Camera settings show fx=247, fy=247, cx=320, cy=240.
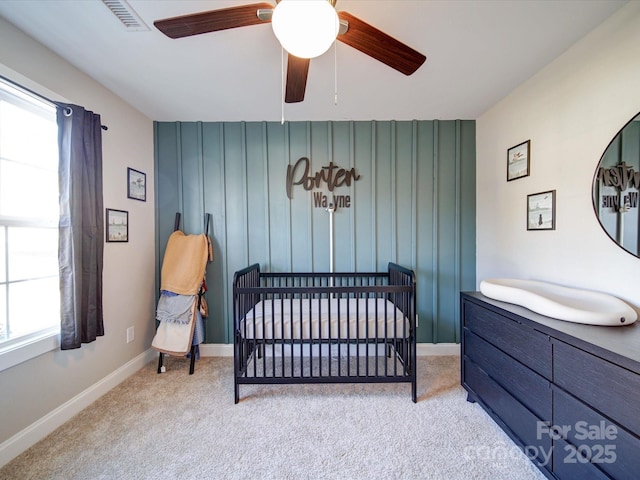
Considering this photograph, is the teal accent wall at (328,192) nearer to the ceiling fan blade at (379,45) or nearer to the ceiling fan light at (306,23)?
the ceiling fan blade at (379,45)

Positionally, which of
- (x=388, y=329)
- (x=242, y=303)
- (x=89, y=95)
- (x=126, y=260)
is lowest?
(x=388, y=329)

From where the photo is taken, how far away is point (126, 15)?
1.29 meters

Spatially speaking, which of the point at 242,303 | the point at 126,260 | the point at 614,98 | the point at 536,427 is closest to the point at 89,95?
the point at 126,260

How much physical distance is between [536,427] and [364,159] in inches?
87.7

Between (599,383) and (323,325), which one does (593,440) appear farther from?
(323,325)

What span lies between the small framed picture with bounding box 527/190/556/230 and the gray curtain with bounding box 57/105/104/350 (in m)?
3.13

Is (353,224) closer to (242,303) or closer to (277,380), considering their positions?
(242,303)

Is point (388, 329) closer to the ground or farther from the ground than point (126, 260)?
closer to the ground

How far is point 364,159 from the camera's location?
97.4 inches

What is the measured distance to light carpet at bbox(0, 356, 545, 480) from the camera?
4.19 feet

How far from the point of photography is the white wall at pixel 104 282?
1375 millimetres

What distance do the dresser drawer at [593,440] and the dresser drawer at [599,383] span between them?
4 cm

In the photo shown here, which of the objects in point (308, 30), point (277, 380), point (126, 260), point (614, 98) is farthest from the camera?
point (126, 260)

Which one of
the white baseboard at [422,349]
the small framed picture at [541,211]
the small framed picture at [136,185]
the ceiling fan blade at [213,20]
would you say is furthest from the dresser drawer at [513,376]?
the small framed picture at [136,185]
